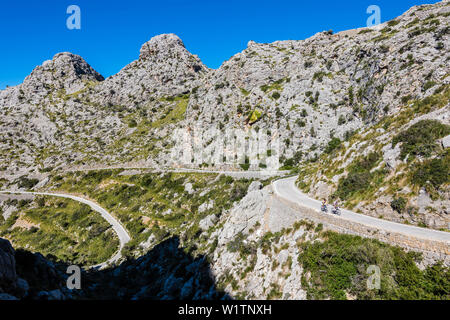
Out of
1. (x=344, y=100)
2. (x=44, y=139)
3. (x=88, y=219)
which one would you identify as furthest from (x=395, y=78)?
(x=44, y=139)

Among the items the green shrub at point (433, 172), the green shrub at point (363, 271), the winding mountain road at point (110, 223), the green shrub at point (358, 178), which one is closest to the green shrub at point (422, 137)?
the green shrub at point (433, 172)

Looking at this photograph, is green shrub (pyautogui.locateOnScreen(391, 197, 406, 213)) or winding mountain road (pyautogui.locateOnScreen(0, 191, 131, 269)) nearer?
green shrub (pyautogui.locateOnScreen(391, 197, 406, 213))

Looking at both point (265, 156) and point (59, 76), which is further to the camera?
point (59, 76)

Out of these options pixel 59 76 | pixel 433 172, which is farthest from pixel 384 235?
pixel 59 76

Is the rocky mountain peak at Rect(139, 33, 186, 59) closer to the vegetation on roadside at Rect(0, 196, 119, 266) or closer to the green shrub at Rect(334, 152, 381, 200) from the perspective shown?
the vegetation on roadside at Rect(0, 196, 119, 266)

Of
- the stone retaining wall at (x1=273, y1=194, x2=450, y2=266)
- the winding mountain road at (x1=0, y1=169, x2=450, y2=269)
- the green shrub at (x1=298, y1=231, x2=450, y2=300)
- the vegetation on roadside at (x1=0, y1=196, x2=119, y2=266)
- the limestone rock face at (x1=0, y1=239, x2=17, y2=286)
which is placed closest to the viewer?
the green shrub at (x1=298, y1=231, x2=450, y2=300)

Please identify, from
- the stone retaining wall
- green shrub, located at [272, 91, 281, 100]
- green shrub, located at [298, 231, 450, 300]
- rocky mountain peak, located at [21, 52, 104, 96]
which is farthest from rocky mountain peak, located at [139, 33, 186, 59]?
green shrub, located at [298, 231, 450, 300]

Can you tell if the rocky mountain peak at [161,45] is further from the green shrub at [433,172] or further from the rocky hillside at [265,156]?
the green shrub at [433,172]

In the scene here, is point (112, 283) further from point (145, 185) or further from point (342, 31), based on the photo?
point (342, 31)

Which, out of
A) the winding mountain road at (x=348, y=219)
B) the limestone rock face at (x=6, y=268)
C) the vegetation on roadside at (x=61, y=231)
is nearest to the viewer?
the winding mountain road at (x=348, y=219)

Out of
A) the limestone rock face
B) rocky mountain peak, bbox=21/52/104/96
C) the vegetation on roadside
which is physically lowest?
the vegetation on roadside

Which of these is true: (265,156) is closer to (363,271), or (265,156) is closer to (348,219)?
(348,219)

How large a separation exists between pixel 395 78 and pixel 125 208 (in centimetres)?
6694

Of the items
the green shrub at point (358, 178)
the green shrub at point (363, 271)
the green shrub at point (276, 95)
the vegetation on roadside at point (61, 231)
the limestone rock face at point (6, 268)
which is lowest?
the vegetation on roadside at point (61, 231)
